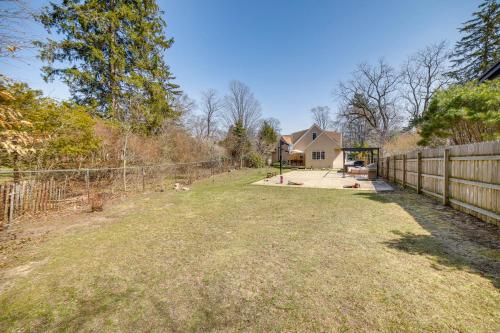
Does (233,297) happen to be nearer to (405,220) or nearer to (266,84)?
(405,220)

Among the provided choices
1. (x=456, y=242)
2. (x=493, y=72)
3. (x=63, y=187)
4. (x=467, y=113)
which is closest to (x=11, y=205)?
(x=63, y=187)

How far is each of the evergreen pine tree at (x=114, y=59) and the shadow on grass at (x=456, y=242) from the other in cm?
1538

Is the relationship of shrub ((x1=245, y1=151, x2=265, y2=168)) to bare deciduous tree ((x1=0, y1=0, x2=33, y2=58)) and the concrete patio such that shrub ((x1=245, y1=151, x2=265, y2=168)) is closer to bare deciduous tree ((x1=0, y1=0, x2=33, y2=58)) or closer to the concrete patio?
the concrete patio

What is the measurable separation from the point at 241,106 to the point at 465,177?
114 feet

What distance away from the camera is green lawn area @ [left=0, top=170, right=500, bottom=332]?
82.4 inches

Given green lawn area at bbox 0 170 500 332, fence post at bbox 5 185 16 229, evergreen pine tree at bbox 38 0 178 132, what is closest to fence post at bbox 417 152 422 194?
green lawn area at bbox 0 170 500 332

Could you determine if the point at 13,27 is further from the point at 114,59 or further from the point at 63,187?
the point at 114,59

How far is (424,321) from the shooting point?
1984 millimetres

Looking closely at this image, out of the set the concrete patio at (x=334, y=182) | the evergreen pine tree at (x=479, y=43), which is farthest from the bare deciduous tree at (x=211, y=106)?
the evergreen pine tree at (x=479, y=43)

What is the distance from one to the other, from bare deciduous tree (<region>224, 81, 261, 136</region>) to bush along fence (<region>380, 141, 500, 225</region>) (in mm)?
30507

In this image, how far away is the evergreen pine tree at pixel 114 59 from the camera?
44.1 ft

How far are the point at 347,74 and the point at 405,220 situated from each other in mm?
31676

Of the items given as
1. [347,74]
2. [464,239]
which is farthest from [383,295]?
[347,74]

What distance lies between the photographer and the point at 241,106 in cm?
3775
